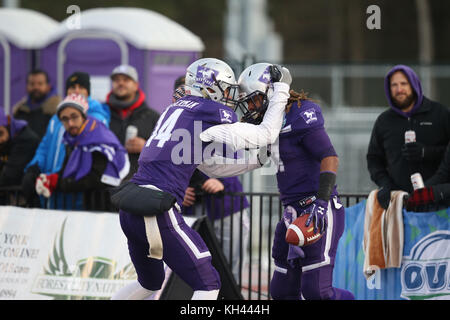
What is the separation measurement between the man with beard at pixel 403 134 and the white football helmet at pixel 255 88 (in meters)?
2.08

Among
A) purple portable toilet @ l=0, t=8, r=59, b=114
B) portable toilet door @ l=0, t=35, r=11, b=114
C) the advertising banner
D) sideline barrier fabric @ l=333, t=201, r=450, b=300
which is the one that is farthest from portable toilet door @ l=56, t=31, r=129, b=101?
sideline barrier fabric @ l=333, t=201, r=450, b=300

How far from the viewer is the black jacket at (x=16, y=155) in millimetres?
9859

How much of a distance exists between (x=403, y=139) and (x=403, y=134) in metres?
0.05

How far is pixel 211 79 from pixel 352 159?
9.65 metres

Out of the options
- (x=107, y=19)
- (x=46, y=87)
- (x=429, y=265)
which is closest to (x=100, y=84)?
(x=107, y=19)

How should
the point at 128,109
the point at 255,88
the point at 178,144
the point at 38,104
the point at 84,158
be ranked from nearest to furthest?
the point at 178,144 < the point at 255,88 < the point at 84,158 < the point at 128,109 < the point at 38,104

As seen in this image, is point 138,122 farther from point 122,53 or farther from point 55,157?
point 122,53

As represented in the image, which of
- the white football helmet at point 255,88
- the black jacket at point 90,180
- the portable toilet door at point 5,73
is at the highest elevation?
the portable toilet door at point 5,73

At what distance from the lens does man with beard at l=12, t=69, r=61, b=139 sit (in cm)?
1118

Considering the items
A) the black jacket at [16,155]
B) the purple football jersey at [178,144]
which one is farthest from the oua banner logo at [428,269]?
the black jacket at [16,155]

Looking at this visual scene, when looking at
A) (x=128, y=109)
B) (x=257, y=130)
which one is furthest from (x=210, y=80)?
(x=128, y=109)

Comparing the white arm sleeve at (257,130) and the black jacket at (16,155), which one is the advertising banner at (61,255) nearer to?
the black jacket at (16,155)

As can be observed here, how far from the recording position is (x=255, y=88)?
277 inches

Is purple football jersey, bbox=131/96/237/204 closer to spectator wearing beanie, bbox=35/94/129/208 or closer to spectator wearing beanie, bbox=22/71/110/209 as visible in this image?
spectator wearing beanie, bbox=35/94/129/208
